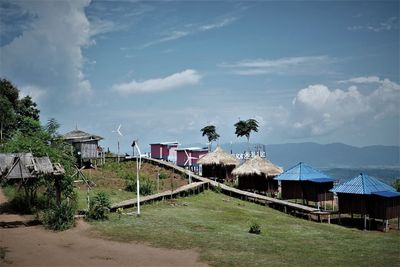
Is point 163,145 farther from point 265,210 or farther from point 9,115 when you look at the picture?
point 265,210

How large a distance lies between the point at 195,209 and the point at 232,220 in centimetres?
390

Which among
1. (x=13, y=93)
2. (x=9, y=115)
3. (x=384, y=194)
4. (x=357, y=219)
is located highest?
(x=13, y=93)

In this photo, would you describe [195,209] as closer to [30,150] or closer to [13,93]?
[30,150]

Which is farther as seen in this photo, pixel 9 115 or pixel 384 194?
pixel 9 115

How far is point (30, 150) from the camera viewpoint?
81.5ft

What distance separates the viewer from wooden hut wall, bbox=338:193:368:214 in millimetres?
29016

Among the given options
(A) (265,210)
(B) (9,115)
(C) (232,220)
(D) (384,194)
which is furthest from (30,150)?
(B) (9,115)

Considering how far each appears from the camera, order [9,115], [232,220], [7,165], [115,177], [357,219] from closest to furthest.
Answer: [7,165], [232,220], [357,219], [115,177], [9,115]

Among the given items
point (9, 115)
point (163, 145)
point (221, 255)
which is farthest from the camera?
point (163, 145)

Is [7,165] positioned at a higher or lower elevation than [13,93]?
lower

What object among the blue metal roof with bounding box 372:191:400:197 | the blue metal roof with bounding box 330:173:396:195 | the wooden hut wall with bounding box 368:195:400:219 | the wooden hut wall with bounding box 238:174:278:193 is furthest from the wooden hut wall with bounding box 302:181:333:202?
the blue metal roof with bounding box 372:191:400:197

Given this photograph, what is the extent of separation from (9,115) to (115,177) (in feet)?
56.9

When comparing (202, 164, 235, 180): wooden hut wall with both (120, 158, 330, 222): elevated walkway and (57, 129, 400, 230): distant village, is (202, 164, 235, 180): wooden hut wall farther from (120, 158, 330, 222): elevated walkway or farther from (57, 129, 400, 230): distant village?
(120, 158, 330, 222): elevated walkway

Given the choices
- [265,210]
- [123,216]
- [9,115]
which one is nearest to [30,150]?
[123,216]
